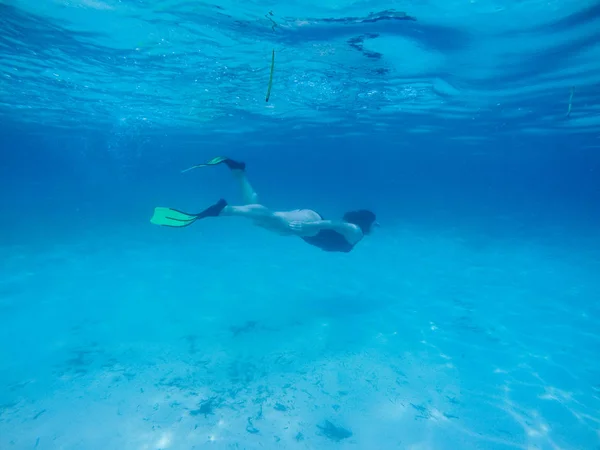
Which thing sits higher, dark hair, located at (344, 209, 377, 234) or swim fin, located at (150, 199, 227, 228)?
dark hair, located at (344, 209, 377, 234)

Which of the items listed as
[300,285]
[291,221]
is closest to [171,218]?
[291,221]

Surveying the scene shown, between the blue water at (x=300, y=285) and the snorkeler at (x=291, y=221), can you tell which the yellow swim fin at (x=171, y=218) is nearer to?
the snorkeler at (x=291, y=221)

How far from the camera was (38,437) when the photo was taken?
6273mm

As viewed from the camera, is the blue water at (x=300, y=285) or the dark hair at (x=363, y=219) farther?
the dark hair at (x=363, y=219)

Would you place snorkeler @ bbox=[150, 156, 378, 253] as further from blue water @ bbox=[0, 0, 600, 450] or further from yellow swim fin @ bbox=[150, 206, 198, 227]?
blue water @ bbox=[0, 0, 600, 450]

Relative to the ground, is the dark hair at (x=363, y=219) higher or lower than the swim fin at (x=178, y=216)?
higher

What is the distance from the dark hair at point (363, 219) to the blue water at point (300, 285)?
138 inches

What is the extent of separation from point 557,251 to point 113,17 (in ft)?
87.9

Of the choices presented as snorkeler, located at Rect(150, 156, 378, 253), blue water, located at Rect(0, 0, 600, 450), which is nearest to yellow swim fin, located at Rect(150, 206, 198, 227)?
snorkeler, located at Rect(150, 156, 378, 253)

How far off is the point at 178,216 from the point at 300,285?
785cm

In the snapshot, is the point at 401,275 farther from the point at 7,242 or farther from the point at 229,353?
the point at 7,242

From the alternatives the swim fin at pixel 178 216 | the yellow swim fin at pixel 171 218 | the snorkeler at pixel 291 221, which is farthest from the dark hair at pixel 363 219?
the yellow swim fin at pixel 171 218

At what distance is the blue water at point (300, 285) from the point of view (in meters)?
7.08

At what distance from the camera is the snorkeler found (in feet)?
25.5
